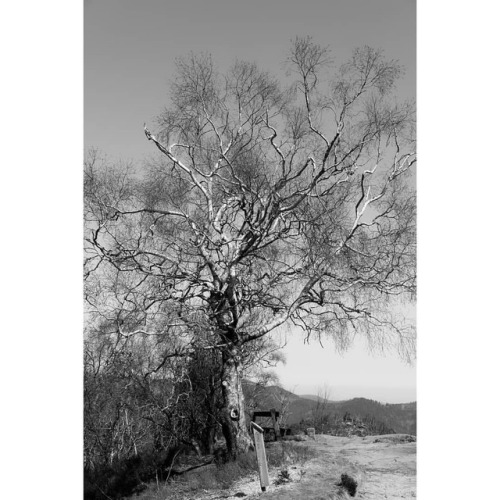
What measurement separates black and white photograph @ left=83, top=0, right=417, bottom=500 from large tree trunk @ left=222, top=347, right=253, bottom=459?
0.01 meters

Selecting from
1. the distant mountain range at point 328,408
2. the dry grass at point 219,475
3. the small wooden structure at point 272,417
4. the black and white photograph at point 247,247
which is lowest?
the dry grass at point 219,475

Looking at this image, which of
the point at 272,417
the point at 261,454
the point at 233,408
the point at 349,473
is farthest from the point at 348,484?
the point at 272,417

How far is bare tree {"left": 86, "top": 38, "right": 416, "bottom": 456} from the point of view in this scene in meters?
4.65

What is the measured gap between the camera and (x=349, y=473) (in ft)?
13.7

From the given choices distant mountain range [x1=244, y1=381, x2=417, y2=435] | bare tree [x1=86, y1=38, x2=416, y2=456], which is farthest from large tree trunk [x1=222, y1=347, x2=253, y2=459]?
distant mountain range [x1=244, y1=381, x2=417, y2=435]

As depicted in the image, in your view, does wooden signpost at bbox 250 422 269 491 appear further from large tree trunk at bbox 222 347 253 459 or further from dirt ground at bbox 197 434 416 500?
large tree trunk at bbox 222 347 253 459

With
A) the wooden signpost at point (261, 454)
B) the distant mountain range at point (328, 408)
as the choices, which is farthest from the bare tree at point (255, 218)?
the wooden signpost at point (261, 454)

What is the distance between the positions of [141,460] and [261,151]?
9.55 ft

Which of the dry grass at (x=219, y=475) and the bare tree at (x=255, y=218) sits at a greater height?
the bare tree at (x=255, y=218)

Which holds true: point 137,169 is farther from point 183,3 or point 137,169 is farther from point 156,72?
point 183,3

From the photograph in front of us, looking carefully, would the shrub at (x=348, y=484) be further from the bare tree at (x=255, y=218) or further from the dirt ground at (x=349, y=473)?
the bare tree at (x=255, y=218)

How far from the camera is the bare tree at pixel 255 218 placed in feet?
15.3

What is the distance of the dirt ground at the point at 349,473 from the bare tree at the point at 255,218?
64cm
